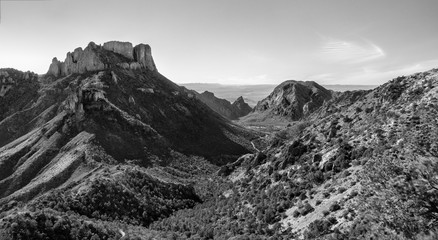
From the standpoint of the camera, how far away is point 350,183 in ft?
164

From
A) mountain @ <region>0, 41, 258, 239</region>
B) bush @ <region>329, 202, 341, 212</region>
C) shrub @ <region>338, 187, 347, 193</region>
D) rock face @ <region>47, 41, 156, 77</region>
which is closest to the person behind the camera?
bush @ <region>329, 202, 341, 212</region>

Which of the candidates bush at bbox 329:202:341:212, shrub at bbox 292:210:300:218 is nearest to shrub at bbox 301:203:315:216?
shrub at bbox 292:210:300:218

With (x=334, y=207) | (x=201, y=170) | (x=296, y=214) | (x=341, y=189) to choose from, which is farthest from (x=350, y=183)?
(x=201, y=170)

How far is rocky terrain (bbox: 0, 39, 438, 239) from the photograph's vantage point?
138 ft

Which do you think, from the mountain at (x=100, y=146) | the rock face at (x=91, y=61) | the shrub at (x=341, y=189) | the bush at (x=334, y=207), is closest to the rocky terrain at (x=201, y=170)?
the bush at (x=334, y=207)

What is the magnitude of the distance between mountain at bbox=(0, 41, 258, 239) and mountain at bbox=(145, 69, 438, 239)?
13.6 m

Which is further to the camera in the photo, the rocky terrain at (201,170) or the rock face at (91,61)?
the rock face at (91,61)

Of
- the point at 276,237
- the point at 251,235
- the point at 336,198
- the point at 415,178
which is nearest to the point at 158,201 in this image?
the point at 251,235

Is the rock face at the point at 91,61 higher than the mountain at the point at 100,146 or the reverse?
higher

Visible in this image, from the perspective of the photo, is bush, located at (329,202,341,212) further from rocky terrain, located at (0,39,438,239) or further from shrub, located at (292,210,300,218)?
shrub, located at (292,210,300,218)

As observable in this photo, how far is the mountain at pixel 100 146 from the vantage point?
7956 cm

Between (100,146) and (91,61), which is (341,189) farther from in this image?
(91,61)

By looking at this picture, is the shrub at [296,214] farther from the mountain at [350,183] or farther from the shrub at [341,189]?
the shrub at [341,189]

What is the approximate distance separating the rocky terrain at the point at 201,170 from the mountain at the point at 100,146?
1.59 feet
